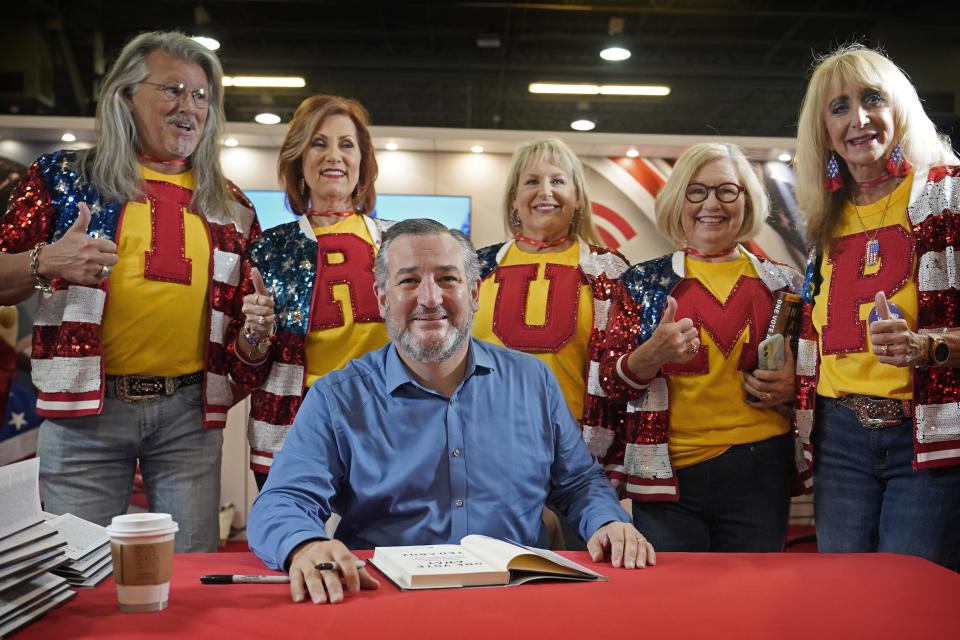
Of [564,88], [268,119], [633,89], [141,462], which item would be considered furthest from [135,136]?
[633,89]

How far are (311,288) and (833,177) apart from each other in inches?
61.3

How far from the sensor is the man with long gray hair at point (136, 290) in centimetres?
218

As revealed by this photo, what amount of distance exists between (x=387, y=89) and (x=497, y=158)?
24.0 ft

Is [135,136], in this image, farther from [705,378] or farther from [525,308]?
[705,378]

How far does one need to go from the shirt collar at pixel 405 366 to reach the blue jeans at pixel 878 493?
0.96 metres

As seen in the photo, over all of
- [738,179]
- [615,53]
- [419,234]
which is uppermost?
[615,53]

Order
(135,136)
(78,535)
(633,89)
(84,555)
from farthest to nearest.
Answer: (633,89) → (135,136) → (78,535) → (84,555)

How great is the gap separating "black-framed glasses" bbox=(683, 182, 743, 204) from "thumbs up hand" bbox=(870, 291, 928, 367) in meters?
0.67

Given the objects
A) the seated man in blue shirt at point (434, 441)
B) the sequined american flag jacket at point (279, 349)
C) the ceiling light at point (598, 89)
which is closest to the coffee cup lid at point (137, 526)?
the seated man in blue shirt at point (434, 441)

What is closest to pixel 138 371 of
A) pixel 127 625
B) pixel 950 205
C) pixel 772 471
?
pixel 127 625

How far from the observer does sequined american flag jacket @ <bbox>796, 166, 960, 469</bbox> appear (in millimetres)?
1987

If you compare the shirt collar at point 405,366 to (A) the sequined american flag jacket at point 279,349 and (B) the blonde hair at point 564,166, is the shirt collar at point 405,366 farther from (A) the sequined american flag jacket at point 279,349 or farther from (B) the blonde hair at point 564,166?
(B) the blonde hair at point 564,166

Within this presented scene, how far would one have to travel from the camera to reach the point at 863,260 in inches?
87.4

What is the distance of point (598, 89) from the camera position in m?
9.55
